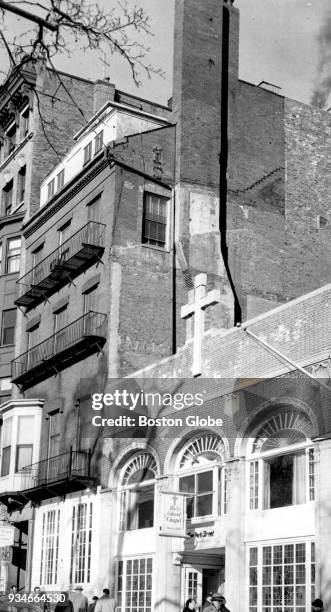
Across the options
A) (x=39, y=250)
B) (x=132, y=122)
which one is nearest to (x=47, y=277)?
(x=39, y=250)

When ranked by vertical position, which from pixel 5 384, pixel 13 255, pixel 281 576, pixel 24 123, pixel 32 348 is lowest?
pixel 281 576

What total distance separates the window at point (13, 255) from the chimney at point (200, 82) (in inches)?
403

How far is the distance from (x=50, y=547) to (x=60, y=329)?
792cm

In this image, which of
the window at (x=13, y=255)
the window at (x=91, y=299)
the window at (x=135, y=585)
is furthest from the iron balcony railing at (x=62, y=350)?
the window at (x=135, y=585)

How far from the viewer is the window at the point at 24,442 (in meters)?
36.0

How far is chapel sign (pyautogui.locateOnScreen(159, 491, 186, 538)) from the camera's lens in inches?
994

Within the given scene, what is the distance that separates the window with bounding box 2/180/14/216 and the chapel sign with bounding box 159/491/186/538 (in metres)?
22.8

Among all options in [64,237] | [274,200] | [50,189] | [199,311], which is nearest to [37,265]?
[64,237]

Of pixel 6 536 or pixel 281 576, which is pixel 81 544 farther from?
pixel 281 576

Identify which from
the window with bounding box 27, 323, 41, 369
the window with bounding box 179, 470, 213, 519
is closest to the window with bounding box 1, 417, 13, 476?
the window with bounding box 27, 323, 41, 369

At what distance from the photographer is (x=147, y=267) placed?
33.2 metres

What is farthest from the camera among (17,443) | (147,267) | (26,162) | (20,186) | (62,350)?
(20,186)

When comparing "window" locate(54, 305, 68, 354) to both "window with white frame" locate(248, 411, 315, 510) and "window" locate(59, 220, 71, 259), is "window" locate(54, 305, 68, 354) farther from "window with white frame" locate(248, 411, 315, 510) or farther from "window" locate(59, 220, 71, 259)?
"window with white frame" locate(248, 411, 315, 510)

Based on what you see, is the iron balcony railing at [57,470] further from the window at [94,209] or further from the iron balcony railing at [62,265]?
the window at [94,209]
